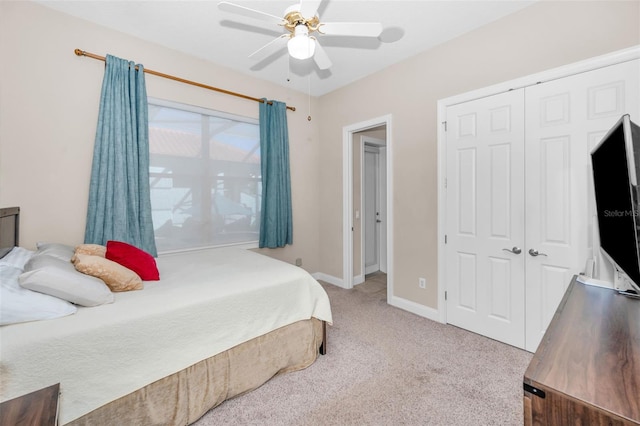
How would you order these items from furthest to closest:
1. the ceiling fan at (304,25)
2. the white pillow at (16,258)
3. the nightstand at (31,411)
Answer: the ceiling fan at (304,25)
the white pillow at (16,258)
the nightstand at (31,411)

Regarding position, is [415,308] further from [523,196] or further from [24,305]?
[24,305]

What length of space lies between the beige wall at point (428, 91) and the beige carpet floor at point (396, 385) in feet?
2.35

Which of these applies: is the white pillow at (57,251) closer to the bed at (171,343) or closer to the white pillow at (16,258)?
the white pillow at (16,258)

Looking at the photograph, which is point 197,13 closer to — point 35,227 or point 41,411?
point 35,227

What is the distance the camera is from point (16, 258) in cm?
173

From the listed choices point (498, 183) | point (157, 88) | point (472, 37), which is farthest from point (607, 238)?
point (157, 88)

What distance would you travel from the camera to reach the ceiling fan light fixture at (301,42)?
5.98ft

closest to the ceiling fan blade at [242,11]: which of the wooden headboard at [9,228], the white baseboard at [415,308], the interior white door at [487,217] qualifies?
the interior white door at [487,217]

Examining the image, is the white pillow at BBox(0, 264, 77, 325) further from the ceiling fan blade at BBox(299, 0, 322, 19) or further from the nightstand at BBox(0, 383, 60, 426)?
the ceiling fan blade at BBox(299, 0, 322, 19)

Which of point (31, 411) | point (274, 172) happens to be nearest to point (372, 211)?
point (274, 172)

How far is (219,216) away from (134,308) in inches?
79.6

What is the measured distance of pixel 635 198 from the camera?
1.11 meters

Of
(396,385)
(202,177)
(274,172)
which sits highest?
(274,172)

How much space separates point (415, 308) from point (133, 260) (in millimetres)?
2725
